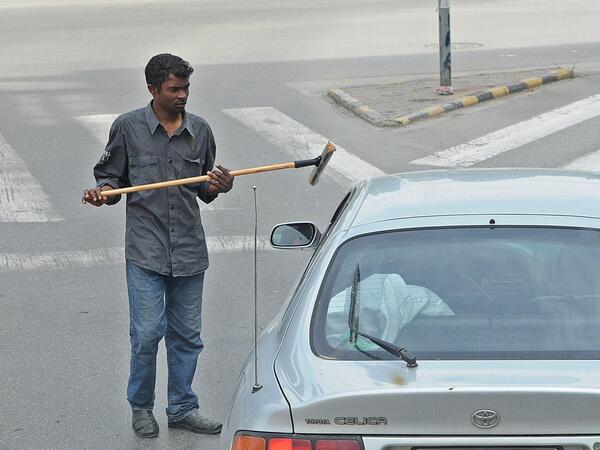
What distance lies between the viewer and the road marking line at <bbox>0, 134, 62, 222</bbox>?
37.5ft

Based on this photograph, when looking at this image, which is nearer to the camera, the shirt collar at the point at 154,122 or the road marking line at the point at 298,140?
the shirt collar at the point at 154,122

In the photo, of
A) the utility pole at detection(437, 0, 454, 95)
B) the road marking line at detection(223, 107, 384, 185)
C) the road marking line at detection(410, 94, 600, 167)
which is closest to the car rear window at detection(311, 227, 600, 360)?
the road marking line at detection(223, 107, 384, 185)

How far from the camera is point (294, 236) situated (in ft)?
19.7

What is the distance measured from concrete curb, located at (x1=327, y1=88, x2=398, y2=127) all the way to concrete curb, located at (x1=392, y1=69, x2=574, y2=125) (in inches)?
5.9

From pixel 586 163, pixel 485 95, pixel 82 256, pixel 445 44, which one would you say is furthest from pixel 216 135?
pixel 82 256

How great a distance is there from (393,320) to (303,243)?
5.69ft

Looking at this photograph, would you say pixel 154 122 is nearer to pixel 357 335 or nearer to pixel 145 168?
pixel 145 168

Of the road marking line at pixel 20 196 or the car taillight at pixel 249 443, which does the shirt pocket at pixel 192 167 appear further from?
the road marking line at pixel 20 196

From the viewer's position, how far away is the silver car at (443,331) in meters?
3.67

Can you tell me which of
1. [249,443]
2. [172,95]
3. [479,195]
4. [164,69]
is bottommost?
[249,443]

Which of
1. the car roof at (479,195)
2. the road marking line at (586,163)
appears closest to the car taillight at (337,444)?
the car roof at (479,195)

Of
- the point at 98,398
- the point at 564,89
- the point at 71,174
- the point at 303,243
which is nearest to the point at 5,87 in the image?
the point at 71,174

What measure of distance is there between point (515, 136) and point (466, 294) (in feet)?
Result: 34.7

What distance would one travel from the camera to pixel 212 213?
37.9 feet
